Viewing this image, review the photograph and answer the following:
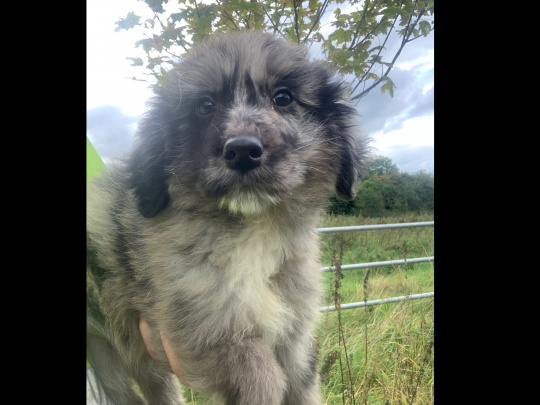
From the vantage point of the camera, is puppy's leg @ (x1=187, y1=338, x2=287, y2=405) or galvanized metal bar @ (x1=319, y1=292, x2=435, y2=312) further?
galvanized metal bar @ (x1=319, y1=292, x2=435, y2=312)

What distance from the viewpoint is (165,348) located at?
147 cm

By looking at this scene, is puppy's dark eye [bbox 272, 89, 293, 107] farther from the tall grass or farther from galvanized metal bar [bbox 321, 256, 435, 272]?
galvanized metal bar [bbox 321, 256, 435, 272]

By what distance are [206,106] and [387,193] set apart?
28.7 inches

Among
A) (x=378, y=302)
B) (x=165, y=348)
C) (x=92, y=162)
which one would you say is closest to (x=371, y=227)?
(x=378, y=302)

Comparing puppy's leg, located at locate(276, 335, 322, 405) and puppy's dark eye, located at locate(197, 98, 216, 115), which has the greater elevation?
puppy's dark eye, located at locate(197, 98, 216, 115)

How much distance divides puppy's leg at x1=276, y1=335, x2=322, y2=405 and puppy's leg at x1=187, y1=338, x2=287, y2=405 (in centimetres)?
17

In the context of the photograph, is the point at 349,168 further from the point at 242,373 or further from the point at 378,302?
the point at 242,373

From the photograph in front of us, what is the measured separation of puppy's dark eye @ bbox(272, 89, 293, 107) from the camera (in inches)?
54.2

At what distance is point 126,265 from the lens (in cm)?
156

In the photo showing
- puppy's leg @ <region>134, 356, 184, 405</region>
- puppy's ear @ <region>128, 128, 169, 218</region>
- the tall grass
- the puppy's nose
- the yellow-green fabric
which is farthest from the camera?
puppy's leg @ <region>134, 356, 184, 405</region>

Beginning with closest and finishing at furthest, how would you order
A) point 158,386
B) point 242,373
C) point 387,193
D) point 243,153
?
1. point 243,153
2. point 242,373
3. point 387,193
4. point 158,386

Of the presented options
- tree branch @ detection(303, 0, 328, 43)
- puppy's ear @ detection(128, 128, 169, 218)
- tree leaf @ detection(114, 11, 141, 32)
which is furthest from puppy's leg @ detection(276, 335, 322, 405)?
tree leaf @ detection(114, 11, 141, 32)
